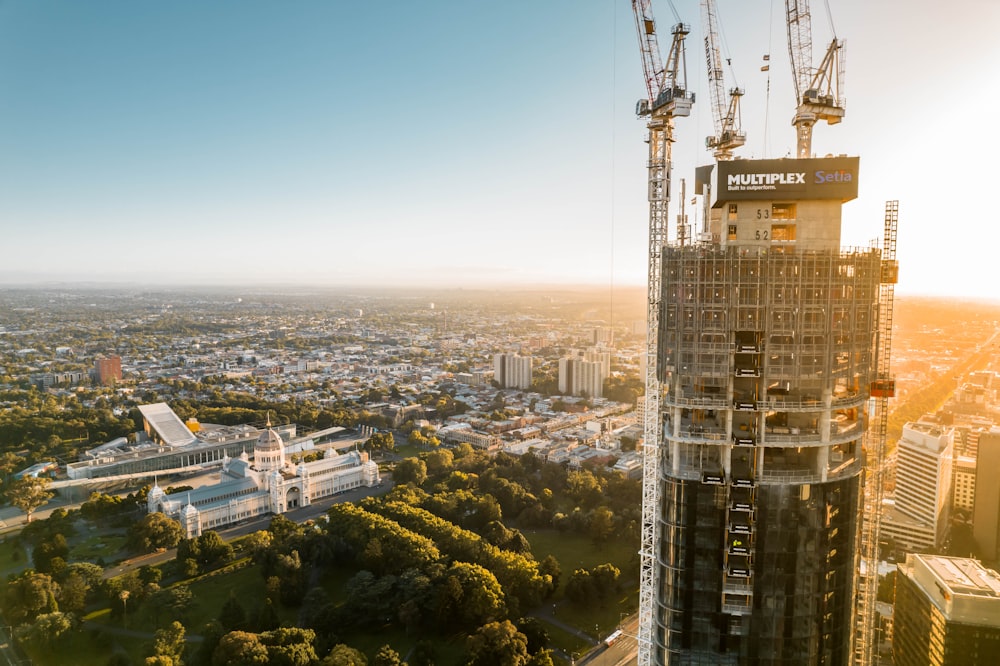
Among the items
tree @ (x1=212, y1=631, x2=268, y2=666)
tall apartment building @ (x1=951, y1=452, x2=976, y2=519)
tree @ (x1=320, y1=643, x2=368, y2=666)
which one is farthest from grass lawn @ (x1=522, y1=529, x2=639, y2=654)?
tall apartment building @ (x1=951, y1=452, x2=976, y2=519)

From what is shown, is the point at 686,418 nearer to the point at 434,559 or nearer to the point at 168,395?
the point at 434,559

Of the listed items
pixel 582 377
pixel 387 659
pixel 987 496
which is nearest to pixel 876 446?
pixel 387 659

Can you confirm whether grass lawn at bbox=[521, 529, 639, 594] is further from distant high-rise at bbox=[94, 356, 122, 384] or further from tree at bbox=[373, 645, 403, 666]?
distant high-rise at bbox=[94, 356, 122, 384]

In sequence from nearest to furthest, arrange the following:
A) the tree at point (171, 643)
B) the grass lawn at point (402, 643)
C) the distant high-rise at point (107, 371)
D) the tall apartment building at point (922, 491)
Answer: the tree at point (171, 643), the grass lawn at point (402, 643), the tall apartment building at point (922, 491), the distant high-rise at point (107, 371)

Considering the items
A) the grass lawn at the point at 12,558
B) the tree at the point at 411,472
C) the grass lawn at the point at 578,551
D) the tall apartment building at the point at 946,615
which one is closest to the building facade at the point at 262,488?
the tree at the point at 411,472

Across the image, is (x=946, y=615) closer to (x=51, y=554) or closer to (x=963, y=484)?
(x=963, y=484)

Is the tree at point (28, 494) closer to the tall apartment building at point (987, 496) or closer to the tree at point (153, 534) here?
the tree at point (153, 534)

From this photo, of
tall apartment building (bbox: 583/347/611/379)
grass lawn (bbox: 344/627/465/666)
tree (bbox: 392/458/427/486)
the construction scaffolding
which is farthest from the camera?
tall apartment building (bbox: 583/347/611/379)

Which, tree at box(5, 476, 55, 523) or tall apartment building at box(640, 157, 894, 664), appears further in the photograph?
tree at box(5, 476, 55, 523)
